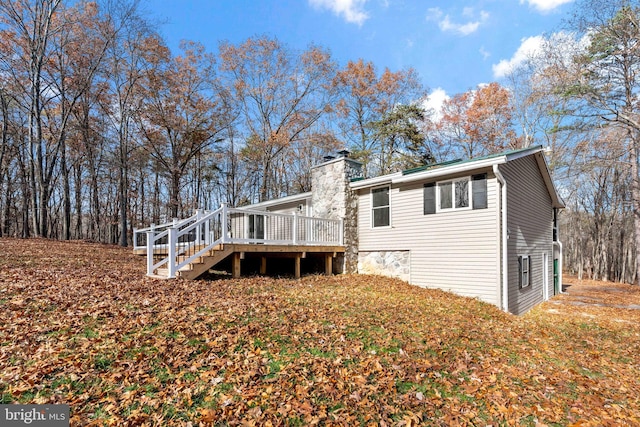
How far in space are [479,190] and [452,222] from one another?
1139 mm

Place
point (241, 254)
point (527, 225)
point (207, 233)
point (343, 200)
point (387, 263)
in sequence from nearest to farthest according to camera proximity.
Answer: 1. point (207, 233)
2. point (241, 254)
3. point (527, 225)
4. point (387, 263)
5. point (343, 200)

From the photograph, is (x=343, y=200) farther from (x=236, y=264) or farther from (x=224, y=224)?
(x=224, y=224)

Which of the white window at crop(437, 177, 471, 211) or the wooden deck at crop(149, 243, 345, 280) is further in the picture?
the white window at crop(437, 177, 471, 211)

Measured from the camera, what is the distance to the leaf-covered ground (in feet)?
9.61

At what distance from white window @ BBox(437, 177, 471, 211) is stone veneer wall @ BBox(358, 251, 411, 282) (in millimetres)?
2011

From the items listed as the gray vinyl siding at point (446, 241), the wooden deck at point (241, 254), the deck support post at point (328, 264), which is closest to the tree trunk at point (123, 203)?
the wooden deck at point (241, 254)

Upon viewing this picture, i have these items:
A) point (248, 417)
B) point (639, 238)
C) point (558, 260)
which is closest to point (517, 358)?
point (248, 417)

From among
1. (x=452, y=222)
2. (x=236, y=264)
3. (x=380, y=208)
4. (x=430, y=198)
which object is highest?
(x=430, y=198)

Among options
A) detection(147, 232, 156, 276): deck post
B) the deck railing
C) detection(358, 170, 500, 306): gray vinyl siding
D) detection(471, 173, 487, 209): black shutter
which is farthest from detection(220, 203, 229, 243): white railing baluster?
detection(471, 173, 487, 209): black shutter

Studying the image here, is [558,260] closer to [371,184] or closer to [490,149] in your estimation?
[490,149]

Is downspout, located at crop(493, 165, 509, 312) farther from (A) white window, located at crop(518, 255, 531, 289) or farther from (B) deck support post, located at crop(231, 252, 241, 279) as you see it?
(B) deck support post, located at crop(231, 252, 241, 279)

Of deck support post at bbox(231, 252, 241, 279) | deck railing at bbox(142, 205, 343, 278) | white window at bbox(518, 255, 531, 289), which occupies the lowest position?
white window at bbox(518, 255, 531, 289)

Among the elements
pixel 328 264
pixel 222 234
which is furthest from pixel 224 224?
pixel 328 264

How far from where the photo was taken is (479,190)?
27.4 ft
